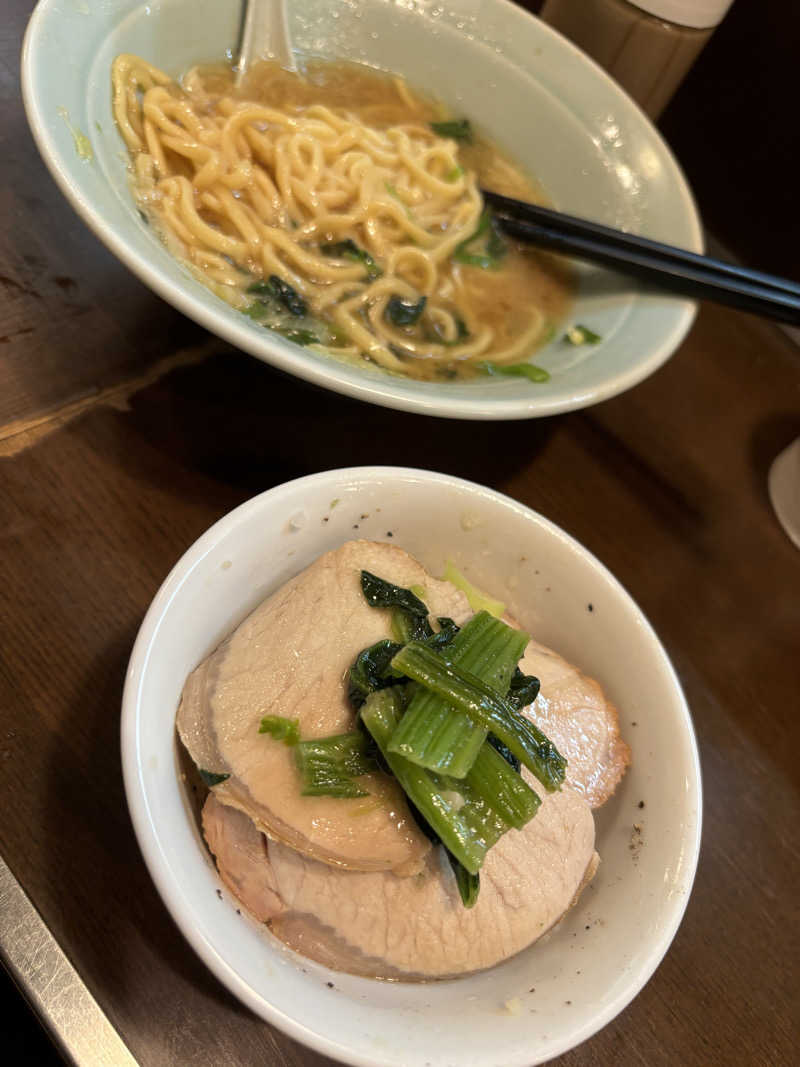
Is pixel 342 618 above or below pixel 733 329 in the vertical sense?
below

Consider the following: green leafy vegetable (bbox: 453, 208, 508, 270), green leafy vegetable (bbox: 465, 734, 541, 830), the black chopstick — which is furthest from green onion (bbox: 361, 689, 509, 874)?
green leafy vegetable (bbox: 453, 208, 508, 270)

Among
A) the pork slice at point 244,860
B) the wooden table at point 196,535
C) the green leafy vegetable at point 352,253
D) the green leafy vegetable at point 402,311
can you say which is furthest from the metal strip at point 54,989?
the green leafy vegetable at point 352,253

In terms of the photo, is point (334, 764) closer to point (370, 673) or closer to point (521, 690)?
point (370, 673)

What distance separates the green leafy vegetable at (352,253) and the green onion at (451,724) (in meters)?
1.21

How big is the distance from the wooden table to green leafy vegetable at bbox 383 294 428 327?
10.3 inches

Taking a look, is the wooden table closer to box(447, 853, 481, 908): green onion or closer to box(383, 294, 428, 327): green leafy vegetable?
box(383, 294, 428, 327): green leafy vegetable

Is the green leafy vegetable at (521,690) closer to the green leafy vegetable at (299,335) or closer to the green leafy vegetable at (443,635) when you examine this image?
the green leafy vegetable at (443,635)

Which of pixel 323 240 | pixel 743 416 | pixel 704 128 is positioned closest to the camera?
pixel 323 240

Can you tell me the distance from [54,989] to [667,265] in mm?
1755

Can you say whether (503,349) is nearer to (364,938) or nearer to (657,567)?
(657,567)

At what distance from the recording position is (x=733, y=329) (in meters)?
2.40

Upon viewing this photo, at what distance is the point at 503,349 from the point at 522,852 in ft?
3.98

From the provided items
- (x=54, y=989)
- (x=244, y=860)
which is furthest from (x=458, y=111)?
(x=54, y=989)

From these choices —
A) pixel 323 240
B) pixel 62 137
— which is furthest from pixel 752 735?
pixel 62 137
